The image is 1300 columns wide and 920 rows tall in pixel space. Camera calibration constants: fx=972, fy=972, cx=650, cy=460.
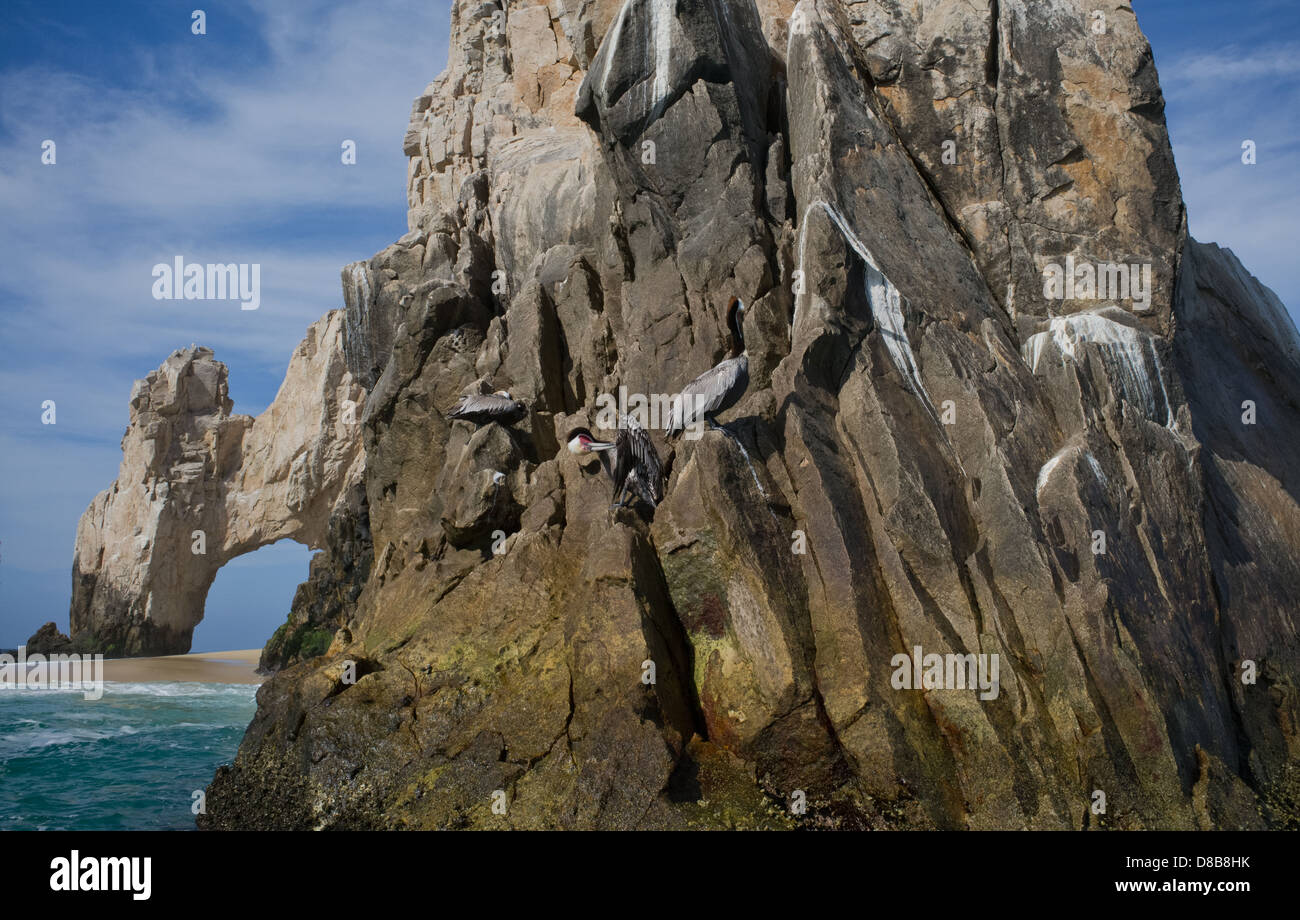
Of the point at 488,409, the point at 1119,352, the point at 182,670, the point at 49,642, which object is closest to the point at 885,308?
the point at 1119,352

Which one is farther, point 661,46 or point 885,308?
point 661,46

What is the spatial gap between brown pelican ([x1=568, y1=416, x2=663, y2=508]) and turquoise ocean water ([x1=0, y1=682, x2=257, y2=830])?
274 inches

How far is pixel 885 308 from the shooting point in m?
13.6

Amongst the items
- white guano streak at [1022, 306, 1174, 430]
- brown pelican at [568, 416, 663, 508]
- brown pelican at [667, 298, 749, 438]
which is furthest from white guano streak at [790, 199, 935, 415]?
brown pelican at [568, 416, 663, 508]

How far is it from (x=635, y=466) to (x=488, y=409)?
3894 mm

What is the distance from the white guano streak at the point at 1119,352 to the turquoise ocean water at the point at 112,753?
13.4 metres

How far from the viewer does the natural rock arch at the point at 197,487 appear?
34906mm

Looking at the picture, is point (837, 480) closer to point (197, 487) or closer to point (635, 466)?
point (635, 466)

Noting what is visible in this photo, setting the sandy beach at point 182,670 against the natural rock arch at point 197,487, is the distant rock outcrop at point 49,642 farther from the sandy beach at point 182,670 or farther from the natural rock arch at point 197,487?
the sandy beach at point 182,670

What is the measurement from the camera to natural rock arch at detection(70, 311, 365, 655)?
3491 centimetres

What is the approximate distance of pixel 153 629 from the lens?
114 feet

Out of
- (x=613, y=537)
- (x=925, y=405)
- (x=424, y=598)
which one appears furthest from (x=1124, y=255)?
(x=424, y=598)

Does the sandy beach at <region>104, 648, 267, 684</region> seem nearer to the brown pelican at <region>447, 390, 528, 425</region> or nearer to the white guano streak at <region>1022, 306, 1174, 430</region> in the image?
the brown pelican at <region>447, 390, 528, 425</region>

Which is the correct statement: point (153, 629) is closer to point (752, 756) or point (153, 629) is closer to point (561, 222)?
point (561, 222)
